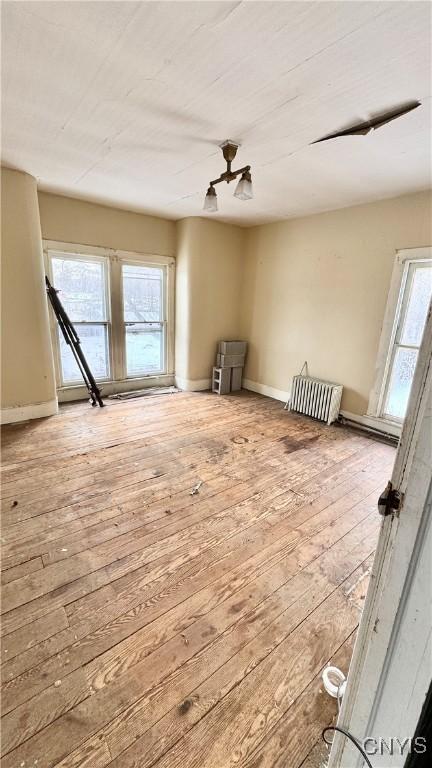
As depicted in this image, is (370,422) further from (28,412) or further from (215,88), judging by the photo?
(28,412)

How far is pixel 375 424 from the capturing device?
142 inches

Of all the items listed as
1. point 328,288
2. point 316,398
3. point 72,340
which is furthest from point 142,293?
point 316,398

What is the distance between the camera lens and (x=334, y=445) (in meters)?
3.29

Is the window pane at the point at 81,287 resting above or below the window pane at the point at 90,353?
above

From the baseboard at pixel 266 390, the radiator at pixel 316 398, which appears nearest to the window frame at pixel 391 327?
the radiator at pixel 316 398

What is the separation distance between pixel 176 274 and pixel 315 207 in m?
2.16

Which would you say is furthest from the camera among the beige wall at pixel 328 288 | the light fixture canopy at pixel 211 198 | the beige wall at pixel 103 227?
the beige wall at pixel 103 227

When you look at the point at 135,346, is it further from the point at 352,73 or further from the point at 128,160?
the point at 352,73

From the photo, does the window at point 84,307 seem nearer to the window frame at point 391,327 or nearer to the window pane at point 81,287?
the window pane at point 81,287

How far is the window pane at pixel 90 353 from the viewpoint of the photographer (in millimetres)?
4141

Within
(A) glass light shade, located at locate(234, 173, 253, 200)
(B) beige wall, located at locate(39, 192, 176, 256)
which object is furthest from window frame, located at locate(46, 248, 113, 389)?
(A) glass light shade, located at locate(234, 173, 253, 200)

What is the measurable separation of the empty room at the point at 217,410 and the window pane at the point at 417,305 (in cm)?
2

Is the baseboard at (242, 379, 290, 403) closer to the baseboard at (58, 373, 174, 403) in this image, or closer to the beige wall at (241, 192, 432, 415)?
the beige wall at (241, 192, 432, 415)

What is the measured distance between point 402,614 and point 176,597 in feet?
3.92
